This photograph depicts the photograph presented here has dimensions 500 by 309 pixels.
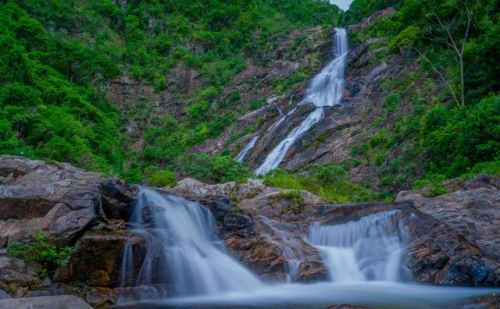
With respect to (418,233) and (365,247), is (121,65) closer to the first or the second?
(365,247)

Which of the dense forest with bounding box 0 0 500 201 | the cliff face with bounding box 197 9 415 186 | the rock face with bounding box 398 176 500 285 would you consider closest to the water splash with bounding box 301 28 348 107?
the cliff face with bounding box 197 9 415 186

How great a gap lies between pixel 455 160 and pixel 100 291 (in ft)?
42.7

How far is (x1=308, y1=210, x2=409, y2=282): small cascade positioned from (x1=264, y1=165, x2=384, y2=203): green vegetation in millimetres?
4100

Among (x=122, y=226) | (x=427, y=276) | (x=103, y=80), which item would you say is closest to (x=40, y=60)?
(x=103, y=80)

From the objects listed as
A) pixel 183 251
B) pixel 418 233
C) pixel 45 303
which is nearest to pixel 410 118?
pixel 418 233

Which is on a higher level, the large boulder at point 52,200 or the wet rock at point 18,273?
the large boulder at point 52,200

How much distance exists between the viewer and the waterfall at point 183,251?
31.2 feet

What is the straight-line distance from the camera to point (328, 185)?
18.0 m

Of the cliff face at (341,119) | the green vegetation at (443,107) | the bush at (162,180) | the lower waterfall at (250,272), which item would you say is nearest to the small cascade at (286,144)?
the cliff face at (341,119)

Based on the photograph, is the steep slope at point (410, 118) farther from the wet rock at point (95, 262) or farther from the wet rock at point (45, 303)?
the wet rock at point (45, 303)

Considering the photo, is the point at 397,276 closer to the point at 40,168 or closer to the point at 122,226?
the point at 122,226

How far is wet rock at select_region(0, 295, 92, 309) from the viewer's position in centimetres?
558

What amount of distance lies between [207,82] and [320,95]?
1739 centimetres

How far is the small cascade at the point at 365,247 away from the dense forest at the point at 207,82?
14.0ft
